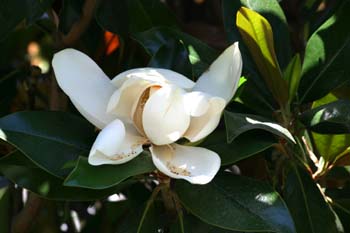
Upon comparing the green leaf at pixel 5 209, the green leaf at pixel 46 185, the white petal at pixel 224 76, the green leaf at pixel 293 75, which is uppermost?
the white petal at pixel 224 76

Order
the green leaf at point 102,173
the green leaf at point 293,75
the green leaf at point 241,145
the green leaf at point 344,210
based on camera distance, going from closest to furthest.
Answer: the green leaf at point 102,173 → the green leaf at point 241,145 → the green leaf at point 293,75 → the green leaf at point 344,210

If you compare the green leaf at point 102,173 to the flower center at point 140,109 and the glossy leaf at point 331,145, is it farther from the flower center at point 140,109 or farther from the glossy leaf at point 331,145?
the glossy leaf at point 331,145

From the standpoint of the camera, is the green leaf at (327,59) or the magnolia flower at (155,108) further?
the green leaf at (327,59)

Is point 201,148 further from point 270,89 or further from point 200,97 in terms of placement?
point 270,89

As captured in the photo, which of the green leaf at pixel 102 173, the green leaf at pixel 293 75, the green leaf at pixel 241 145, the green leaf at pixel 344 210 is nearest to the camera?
the green leaf at pixel 102 173

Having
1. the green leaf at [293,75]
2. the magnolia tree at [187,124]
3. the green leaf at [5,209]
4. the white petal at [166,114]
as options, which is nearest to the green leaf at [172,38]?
the magnolia tree at [187,124]

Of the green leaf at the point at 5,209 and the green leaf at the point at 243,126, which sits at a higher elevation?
the green leaf at the point at 243,126

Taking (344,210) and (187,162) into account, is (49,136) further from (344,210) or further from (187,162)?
(344,210)

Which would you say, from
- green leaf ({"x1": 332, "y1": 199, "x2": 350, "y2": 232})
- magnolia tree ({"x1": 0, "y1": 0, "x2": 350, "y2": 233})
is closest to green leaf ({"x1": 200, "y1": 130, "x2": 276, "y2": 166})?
magnolia tree ({"x1": 0, "y1": 0, "x2": 350, "y2": 233})

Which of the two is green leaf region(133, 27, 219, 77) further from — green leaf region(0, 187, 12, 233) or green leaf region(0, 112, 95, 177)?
green leaf region(0, 187, 12, 233)
